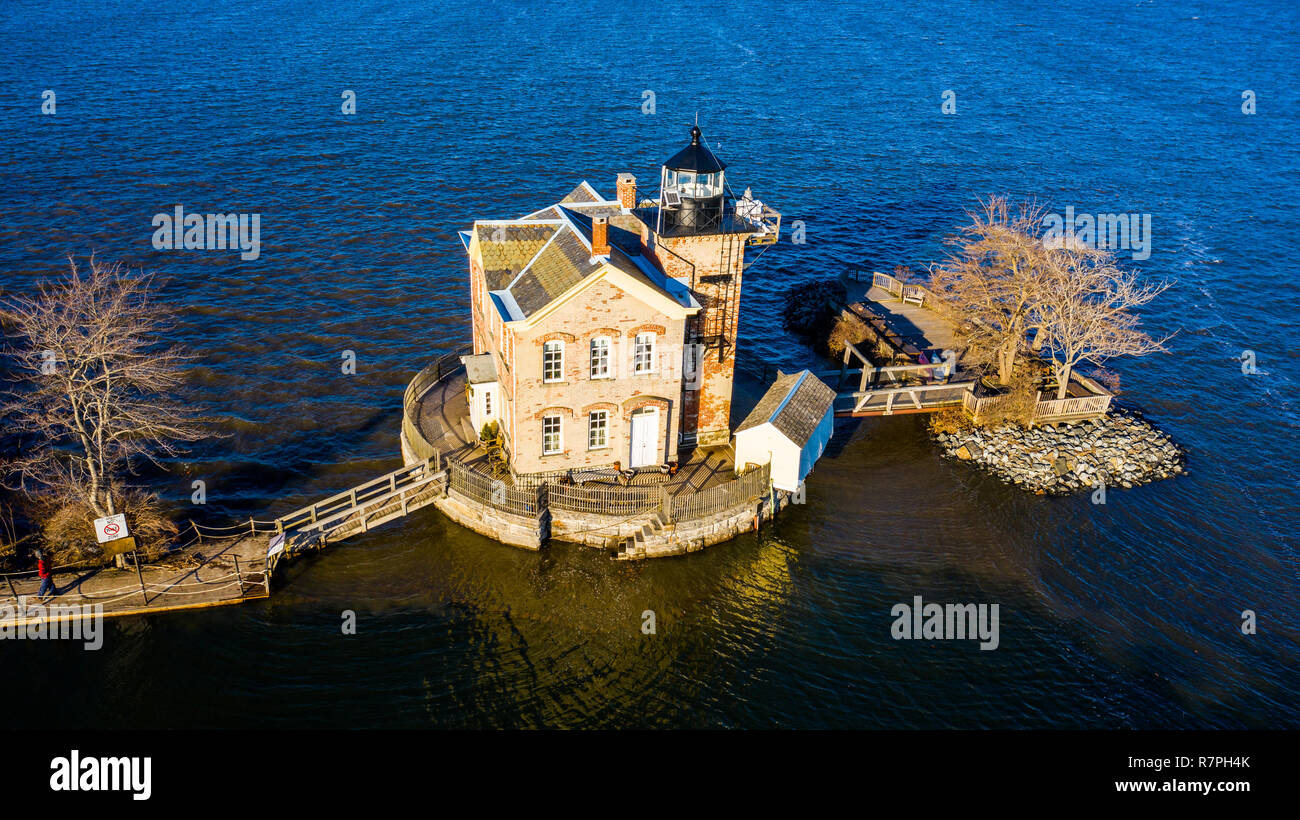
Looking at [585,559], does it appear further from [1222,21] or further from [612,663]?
[1222,21]

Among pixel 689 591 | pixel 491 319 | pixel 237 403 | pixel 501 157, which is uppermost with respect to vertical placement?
pixel 501 157

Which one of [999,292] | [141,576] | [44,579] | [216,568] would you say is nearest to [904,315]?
[999,292]

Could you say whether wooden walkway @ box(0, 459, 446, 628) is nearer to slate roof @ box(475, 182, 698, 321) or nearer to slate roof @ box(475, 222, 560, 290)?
slate roof @ box(475, 182, 698, 321)

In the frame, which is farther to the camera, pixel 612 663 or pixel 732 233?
pixel 732 233

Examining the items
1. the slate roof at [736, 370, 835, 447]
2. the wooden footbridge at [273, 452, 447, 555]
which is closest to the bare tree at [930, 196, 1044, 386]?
the slate roof at [736, 370, 835, 447]

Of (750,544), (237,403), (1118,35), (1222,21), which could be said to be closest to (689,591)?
(750,544)

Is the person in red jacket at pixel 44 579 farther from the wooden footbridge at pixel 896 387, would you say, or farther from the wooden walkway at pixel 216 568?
the wooden footbridge at pixel 896 387

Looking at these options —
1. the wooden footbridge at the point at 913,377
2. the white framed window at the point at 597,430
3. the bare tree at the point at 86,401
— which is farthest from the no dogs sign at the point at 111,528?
the wooden footbridge at the point at 913,377
